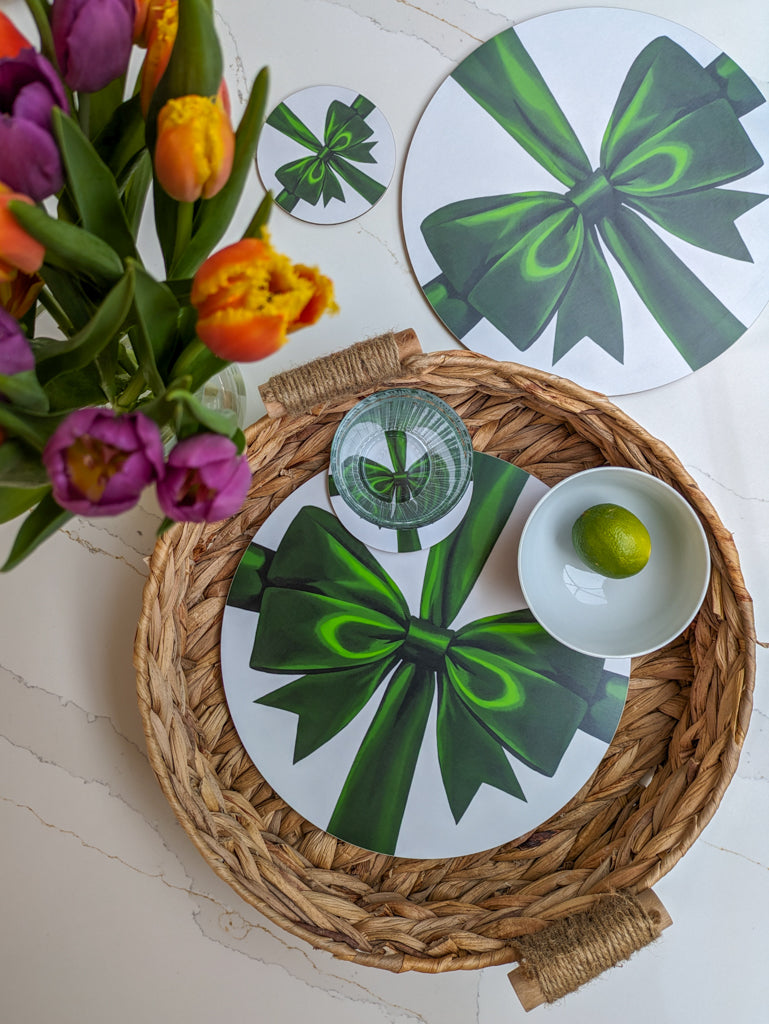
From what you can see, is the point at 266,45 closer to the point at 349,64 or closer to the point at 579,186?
the point at 349,64

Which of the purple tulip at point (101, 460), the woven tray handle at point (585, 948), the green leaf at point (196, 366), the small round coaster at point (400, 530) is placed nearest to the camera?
the purple tulip at point (101, 460)

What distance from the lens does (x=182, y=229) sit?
1.41ft

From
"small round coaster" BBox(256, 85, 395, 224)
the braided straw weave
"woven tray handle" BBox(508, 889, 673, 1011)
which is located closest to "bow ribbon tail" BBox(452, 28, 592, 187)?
"small round coaster" BBox(256, 85, 395, 224)

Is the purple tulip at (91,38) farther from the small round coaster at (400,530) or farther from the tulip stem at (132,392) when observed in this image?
the small round coaster at (400,530)

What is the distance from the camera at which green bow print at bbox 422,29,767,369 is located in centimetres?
81

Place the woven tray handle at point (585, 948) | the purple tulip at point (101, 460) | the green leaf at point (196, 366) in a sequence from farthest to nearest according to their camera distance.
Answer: the woven tray handle at point (585, 948)
the green leaf at point (196, 366)
the purple tulip at point (101, 460)

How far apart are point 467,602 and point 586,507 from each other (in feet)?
0.50

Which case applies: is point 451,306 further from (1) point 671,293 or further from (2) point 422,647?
(2) point 422,647

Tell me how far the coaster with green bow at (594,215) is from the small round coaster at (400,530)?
0.18 meters

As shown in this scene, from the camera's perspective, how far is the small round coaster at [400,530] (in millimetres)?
769

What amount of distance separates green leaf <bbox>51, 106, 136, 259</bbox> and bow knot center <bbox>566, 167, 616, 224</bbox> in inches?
21.1

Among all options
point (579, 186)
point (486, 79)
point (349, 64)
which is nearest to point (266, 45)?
point (349, 64)

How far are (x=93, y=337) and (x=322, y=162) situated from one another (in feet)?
1.62

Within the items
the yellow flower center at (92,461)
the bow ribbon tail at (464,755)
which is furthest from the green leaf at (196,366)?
the bow ribbon tail at (464,755)
